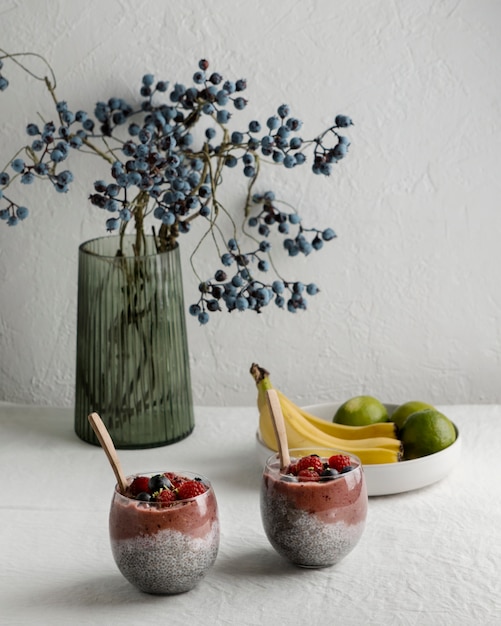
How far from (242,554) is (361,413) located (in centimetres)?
34

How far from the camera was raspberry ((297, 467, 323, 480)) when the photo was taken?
992mm

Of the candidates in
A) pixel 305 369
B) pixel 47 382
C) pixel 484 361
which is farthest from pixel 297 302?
pixel 47 382

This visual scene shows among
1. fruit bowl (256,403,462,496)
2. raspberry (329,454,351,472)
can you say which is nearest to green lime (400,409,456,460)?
fruit bowl (256,403,462,496)

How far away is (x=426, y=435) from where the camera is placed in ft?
4.07

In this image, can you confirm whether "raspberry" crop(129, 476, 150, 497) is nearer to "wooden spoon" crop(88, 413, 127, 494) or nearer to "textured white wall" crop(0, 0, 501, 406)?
"wooden spoon" crop(88, 413, 127, 494)

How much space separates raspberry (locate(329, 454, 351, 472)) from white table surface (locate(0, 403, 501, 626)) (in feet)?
0.36

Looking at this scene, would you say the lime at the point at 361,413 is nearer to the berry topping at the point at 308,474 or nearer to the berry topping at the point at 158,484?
the berry topping at the point at 308,474

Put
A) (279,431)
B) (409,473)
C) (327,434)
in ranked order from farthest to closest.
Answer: (327,434) → (409,473) → (279,431)

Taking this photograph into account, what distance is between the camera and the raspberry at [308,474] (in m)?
0.99

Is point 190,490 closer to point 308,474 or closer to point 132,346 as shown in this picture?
point 308,474

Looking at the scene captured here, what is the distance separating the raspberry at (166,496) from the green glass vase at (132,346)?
465 millimetres

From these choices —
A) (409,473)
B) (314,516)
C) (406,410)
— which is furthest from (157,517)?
(406,410)

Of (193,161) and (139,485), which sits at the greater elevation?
(193,161)

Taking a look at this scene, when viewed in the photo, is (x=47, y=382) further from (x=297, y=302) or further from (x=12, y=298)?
(x=297, y=302)
